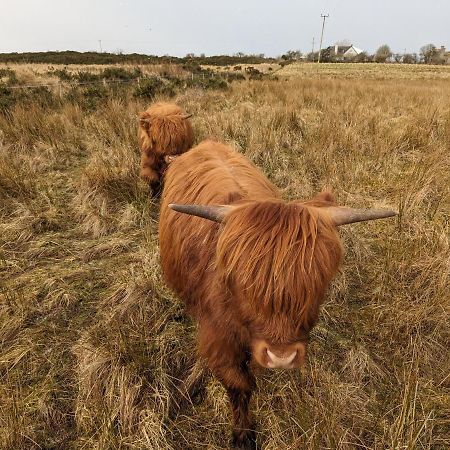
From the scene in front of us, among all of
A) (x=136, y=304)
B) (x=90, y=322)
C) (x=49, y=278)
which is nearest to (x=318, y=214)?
(x=136, y=304)

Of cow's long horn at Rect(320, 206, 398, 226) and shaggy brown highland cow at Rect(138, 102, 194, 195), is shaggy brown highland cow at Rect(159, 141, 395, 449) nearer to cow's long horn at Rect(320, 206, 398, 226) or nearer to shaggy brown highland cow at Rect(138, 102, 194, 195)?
cow's long horn at Rect(320, 206, 398, 226)

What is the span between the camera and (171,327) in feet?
9.04

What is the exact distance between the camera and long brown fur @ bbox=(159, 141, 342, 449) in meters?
1.31

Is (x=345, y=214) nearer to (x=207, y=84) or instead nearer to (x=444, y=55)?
(x=207, y=84)

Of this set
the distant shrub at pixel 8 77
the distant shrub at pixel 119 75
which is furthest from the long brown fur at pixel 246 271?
the distant shrub at pixel 119 75

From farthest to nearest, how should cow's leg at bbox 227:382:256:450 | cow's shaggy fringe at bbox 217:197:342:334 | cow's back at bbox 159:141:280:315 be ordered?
cow's leg at bbox 227:382:256:450 < cow's back at bbox 159:141:280:315 < cow's shaggy fringe at bbox 217:197:342:334

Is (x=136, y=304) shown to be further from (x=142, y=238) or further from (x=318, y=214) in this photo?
(x=318, y=214)

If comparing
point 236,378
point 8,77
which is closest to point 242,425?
point 236,378

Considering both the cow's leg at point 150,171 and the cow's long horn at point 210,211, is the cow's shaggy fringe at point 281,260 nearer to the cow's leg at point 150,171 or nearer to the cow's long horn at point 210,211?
the cow's long horn at point 210,211

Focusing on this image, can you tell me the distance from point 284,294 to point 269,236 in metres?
0.22

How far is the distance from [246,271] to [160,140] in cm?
344

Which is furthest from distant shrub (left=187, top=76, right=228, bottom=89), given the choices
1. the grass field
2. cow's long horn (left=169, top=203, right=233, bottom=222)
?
cow's long horn (left=169, top=203, right=233, bottom=222)

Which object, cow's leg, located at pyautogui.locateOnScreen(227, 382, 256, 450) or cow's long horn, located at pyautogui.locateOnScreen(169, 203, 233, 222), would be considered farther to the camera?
cow's leg, located at pyautogui.locateOnScreen(227, 382, 256, 450)

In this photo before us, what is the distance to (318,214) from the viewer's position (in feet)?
4.68
